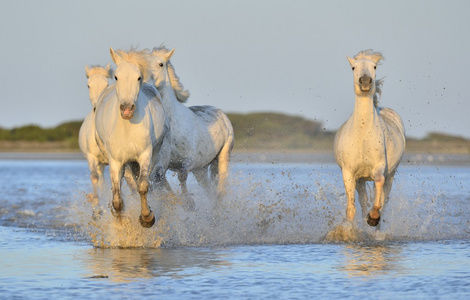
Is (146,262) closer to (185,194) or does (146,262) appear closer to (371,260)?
(371,260)

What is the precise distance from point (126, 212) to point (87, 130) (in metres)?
3.76

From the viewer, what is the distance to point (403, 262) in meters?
9.73

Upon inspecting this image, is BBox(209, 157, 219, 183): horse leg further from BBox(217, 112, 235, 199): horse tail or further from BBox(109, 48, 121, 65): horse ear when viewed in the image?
BBox(109, 48, 121, 65): horse ear

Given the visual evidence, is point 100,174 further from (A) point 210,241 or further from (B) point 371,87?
(B) point 371,87

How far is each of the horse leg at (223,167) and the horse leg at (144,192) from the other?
3449 mm

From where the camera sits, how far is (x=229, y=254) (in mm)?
10492

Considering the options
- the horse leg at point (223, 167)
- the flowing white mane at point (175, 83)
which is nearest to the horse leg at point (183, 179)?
the horse leg at point (223, 167)

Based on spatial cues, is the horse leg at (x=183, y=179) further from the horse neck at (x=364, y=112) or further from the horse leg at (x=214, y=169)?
the horse neck at (x=364, y=112)

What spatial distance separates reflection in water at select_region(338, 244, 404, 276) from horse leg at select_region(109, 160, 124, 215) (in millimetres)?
2759

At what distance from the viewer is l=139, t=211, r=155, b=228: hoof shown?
10.9m

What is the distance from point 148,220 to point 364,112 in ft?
10.1

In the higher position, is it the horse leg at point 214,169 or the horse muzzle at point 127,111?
the horse muzzle at point 127,111

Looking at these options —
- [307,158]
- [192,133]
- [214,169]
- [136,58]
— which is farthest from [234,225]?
[307,158]

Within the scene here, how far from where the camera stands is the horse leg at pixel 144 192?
1084 cm
